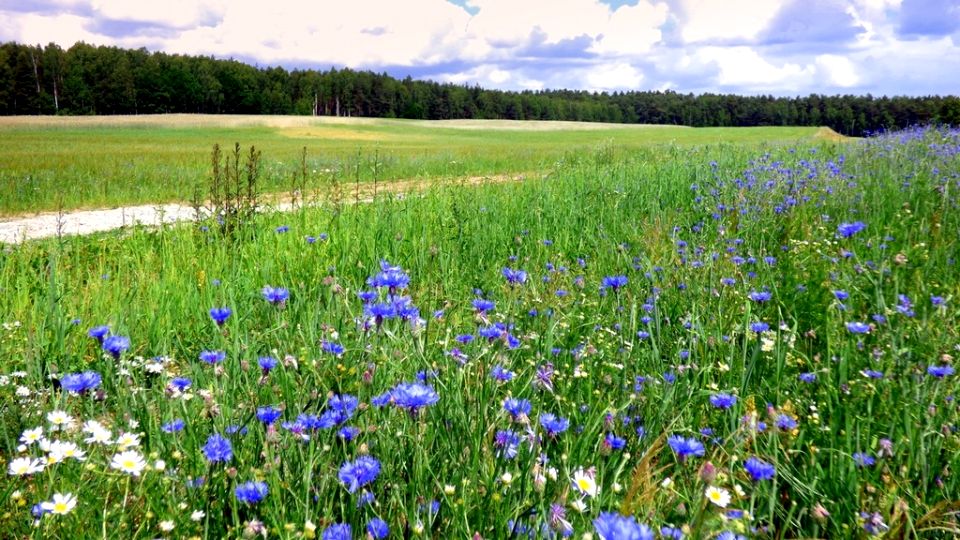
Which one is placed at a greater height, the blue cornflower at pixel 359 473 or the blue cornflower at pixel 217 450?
the blue cornflower at pixel 359 473

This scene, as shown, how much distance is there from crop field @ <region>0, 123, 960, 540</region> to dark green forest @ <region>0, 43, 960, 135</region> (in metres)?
45.3

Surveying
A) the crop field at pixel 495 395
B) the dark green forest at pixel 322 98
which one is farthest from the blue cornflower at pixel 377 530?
the dark green forest at pixel 322 98

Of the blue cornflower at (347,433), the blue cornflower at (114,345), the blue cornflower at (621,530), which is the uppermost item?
the blue cornflower at (621,530)

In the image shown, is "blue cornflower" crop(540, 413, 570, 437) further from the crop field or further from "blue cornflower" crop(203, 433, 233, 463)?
"blue cornflower" crop(203, 433, 233, 463)

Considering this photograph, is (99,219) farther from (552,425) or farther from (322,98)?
(322,98)

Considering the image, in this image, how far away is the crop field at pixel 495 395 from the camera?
1399 millimetres

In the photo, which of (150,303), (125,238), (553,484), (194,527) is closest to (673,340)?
(553,484)

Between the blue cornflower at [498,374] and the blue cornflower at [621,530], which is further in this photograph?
the blue cornflower at [498,374]

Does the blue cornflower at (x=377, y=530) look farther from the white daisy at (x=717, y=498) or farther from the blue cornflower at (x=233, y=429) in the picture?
the white daisy at (x=717, y=498)

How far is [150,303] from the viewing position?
3799mm

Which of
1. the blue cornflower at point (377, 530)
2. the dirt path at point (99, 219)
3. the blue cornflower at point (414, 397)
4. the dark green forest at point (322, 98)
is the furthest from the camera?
the dark green forest at point (322, 98)

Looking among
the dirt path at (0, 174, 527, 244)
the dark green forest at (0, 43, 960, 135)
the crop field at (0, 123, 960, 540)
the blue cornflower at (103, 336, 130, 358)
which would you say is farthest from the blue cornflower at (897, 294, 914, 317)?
the dark green forest at (0, 43, 960, 135)

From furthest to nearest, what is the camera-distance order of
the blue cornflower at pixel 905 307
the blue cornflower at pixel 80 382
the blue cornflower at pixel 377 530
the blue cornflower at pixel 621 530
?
the blue cornflower at pixel 905 307, the blue cornflower at pixel 80 382, the blue cornflower at pixel 377 530, the blue cornflower at pixel 621 530

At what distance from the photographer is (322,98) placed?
9638 cm
